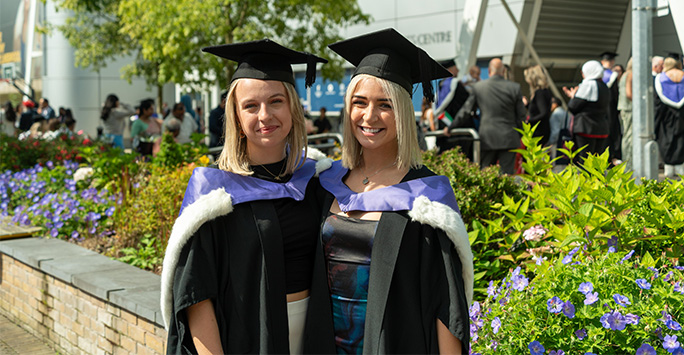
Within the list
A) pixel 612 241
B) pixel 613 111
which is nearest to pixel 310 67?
pixel 612 241

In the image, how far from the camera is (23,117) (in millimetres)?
21062

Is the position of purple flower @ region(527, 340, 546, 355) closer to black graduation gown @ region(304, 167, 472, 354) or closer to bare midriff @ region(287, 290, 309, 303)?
black graduation gown @ region(304, 167, 472, 354)

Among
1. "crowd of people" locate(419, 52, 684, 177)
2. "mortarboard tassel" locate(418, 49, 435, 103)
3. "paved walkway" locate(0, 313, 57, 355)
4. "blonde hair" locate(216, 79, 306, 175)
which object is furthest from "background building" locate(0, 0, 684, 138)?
"blonde hair" locate(216, 79, 306, 175)

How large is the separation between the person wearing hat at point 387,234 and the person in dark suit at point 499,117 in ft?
21.1

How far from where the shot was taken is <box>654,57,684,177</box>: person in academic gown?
10.0m

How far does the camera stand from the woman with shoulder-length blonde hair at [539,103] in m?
11.0

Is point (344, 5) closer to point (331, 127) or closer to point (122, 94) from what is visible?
point (331, 127)

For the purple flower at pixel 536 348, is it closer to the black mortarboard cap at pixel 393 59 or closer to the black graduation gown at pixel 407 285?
the black graduation gown at pixel 407 285

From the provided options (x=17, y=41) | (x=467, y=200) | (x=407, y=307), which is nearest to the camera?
(x=407, y=307)

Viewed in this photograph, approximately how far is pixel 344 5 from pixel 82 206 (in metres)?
7.22

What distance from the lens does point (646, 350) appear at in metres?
2.76

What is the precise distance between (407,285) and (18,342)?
14.9ft

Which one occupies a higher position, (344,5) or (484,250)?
(344,5)

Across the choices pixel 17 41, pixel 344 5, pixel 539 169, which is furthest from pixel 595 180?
pixel 17 41
